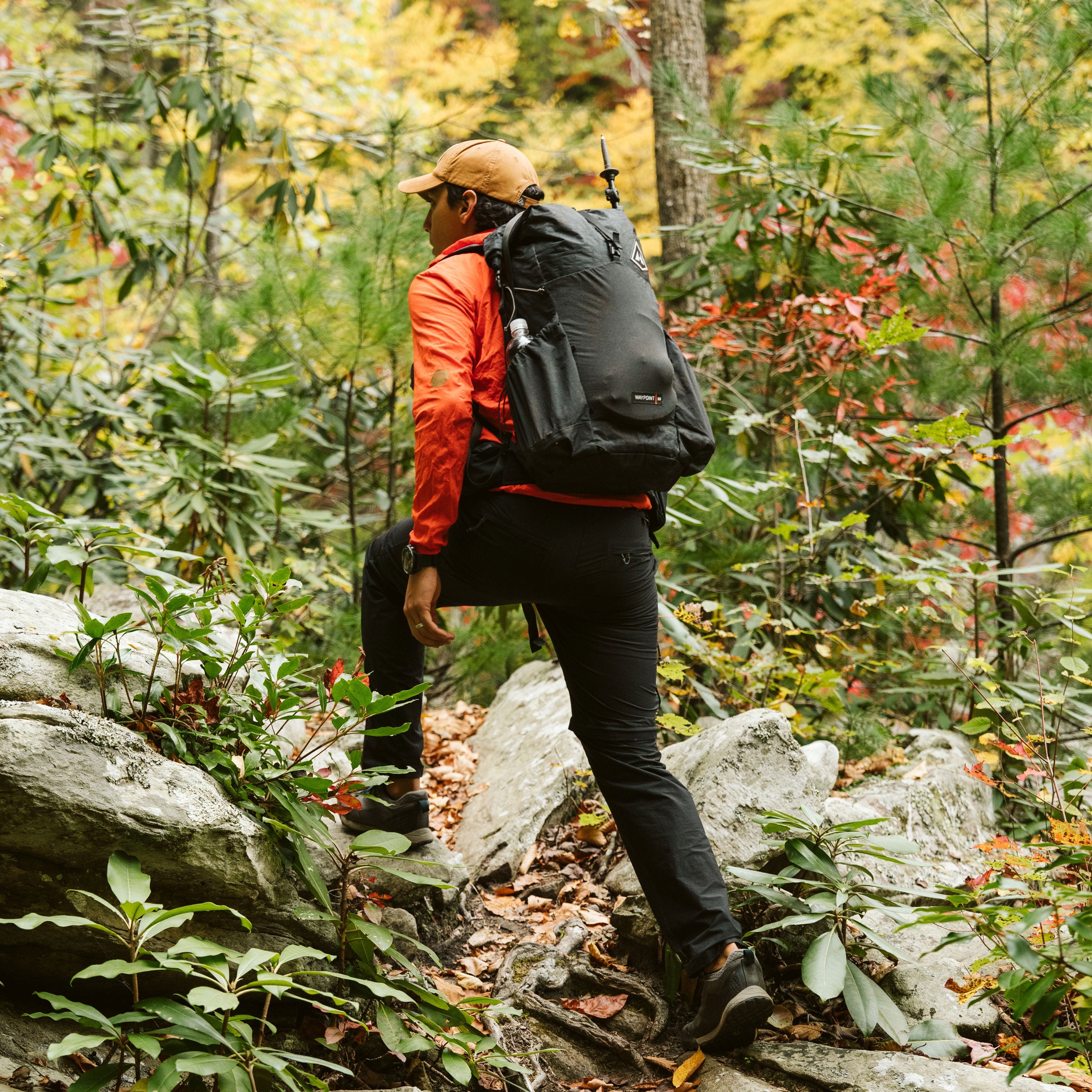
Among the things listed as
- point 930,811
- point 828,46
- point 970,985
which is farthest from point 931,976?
point 828,46

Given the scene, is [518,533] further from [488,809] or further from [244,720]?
[488,809]

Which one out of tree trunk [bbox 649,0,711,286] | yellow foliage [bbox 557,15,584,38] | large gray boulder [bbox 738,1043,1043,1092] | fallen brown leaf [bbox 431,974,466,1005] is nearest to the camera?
large gray boulder [bbox 738,1043,1043,1092]

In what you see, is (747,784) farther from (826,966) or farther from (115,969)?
(115,969)

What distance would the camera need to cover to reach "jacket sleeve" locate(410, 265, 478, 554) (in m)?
2.11

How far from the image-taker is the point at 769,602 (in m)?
4.20

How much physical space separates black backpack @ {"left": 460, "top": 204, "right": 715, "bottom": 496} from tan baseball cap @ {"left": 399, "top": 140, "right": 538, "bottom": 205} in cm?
29

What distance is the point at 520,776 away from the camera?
3.53 metres

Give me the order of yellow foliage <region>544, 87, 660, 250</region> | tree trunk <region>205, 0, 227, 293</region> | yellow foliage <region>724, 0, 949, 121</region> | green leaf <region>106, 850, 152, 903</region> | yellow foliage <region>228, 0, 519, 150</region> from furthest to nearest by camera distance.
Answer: yellow foliage <region>544, 87, 660, 250</region>, yellow foliage <region>724, 0, 949, 121</region>, yellow foliage <region>228, 0, 519, 150</region>, tree trunk <region>205, 0, 227, 293</region>, green leaf <region>106, 850, 152, 903</region>

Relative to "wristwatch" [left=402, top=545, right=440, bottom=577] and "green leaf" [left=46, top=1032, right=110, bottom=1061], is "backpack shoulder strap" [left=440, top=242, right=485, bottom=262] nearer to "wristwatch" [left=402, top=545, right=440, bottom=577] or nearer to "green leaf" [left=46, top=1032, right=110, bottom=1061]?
"wristwatch" [left=402, top=545, right=440, bottom=577]

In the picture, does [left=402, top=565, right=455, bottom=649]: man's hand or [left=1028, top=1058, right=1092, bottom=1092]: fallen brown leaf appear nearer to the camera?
[left=1028, top=1058, right=1092, bottom=1092]: fallen brown leaf

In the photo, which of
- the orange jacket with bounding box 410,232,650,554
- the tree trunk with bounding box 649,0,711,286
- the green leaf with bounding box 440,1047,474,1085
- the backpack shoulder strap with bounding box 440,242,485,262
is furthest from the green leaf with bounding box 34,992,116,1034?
the tree trunk with bounding box 649,0,711,286

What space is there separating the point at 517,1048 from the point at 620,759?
2.39ft

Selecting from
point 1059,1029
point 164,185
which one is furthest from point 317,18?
point 1059,1029

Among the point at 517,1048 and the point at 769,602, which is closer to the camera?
the point at 517,1048
